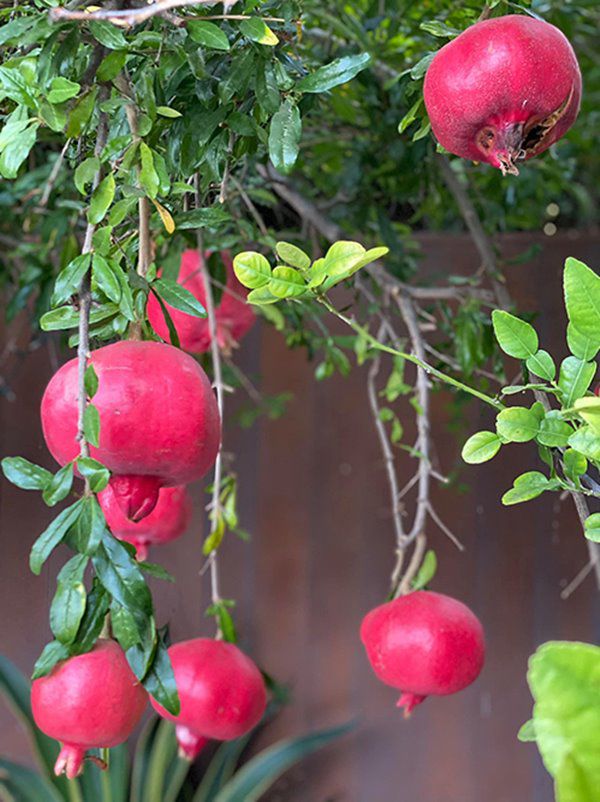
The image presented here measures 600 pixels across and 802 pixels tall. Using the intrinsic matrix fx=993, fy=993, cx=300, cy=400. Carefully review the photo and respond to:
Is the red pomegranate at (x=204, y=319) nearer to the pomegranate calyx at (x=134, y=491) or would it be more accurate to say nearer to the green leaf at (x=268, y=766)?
the pomegranate calyx at (x=134, y=491)

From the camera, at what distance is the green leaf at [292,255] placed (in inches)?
19.3

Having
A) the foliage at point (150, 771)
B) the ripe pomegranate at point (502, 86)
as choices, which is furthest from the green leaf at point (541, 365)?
the foliage at point (150, 771)

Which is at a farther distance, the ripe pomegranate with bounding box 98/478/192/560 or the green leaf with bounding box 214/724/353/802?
the green leaf with bounding box 214/724/353/802

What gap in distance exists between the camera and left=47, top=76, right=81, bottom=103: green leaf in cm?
45

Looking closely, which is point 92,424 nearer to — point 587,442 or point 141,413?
point 141,413

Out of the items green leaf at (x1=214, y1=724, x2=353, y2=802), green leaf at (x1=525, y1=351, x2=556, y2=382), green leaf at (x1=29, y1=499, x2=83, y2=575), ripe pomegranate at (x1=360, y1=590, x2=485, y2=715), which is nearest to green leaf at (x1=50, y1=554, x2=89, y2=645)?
green leaf at (x1=29, y1=499, x2=83, y2=575)

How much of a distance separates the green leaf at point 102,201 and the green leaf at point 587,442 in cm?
24

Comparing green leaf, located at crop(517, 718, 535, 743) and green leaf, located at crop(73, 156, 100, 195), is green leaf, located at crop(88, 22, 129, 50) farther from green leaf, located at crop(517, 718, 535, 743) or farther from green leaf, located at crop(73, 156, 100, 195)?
green leaf, located at crop(517, 718, 535, 743)

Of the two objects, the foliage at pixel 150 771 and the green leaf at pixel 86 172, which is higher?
the green leaf at pixel 86 172

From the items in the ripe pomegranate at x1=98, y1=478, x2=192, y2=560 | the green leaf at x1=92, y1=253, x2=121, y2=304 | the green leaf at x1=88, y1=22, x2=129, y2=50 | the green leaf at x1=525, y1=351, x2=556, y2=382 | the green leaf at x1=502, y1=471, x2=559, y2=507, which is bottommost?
the ripe pomegranate at x1=98, y1=478, x2=192, y2=560

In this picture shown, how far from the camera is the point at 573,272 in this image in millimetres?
380

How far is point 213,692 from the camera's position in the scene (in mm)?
726

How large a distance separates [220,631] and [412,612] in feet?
0.62

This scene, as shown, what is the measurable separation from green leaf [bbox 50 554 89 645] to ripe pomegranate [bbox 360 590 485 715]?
0.33 metres
